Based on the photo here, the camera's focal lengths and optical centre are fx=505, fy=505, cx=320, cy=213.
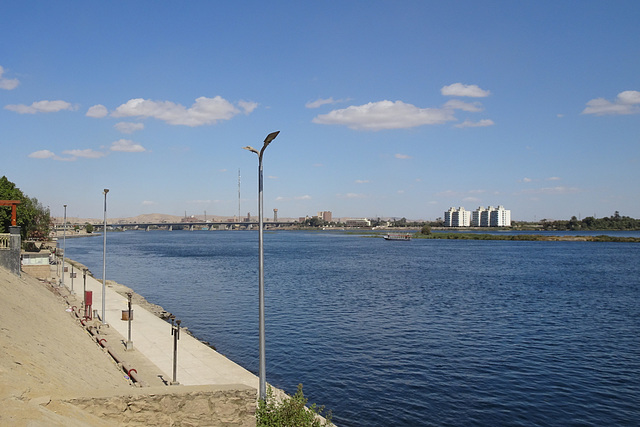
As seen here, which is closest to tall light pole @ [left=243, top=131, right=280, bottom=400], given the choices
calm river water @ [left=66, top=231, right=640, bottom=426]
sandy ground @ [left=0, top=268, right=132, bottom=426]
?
sandy ground @ [left=0, top=268, right=132, bottom=426]

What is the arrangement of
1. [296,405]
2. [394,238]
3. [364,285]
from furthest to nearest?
[394,238]
[364,285]
[296,405]

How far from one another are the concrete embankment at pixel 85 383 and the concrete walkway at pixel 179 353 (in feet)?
0.36

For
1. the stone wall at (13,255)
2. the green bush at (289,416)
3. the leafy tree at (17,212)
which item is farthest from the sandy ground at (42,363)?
the leafy tree at (17,212)

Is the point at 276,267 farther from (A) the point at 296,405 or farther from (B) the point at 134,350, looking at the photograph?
(A) the point at 296,405

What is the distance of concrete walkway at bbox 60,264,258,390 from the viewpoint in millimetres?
20250

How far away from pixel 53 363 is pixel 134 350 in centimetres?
793

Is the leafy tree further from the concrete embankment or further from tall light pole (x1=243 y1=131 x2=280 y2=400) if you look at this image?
tall light pole (x1=243 y1=131 x2=280 y2=400)

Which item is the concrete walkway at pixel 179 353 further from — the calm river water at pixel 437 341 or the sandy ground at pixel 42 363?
A: the calm river water at pixel 437 341

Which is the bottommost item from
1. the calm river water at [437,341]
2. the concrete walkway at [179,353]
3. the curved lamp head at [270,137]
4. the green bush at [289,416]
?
the calm river water at [437,341]

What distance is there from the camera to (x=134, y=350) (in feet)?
78.7

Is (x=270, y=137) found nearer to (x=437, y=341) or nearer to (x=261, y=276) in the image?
(x=261, y=276)

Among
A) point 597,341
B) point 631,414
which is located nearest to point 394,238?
point 597,341

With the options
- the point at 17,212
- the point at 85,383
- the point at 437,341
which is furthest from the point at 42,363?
the point at 17,212

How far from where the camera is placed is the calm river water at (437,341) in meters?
20.3
